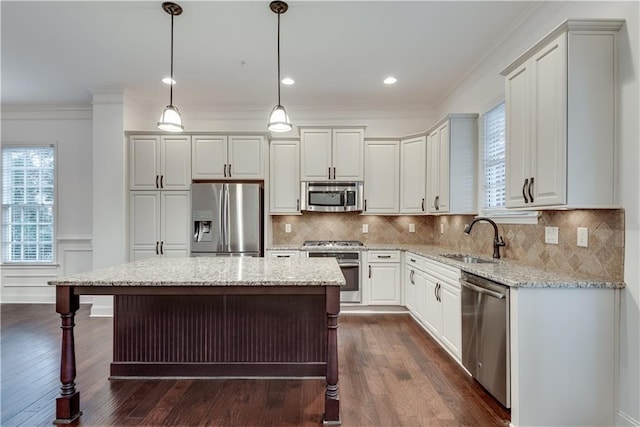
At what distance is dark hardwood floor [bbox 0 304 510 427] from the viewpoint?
6.94 feet

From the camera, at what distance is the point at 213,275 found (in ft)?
7.11

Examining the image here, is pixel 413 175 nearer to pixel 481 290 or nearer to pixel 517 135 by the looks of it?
pixel 517 135

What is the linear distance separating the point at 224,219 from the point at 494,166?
325 centimetres

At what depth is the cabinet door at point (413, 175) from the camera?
443cm

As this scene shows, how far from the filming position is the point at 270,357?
8.68 ft

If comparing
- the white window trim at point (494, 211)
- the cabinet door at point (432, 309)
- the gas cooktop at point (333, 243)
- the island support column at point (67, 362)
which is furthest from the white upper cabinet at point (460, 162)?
the island support column at point (67, 362)

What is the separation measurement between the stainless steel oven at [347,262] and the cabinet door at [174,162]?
1.95 m

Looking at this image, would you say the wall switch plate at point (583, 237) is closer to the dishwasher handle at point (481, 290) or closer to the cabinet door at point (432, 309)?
the dishwasher handle at point (481, 290)

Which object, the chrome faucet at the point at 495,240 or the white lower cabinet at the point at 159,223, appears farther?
the white lower cabinet at the point at 159,223

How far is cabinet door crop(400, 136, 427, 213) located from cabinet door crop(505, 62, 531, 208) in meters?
1.92

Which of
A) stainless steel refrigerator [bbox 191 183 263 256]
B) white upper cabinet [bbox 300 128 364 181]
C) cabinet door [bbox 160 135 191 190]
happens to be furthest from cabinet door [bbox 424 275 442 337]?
cabinet door [bbox 160 135 191 190]

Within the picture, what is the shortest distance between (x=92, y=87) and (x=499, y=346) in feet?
17.4

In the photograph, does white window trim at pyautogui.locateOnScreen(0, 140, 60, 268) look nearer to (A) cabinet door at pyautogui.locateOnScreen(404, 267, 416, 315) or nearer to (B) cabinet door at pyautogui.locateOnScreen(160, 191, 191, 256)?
(B) cabinet door at pyautogui.locateOnScreen(160, 191, 191, 256)

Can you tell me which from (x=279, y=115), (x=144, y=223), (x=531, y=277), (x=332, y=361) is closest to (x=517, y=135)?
(x=531, y=277)
